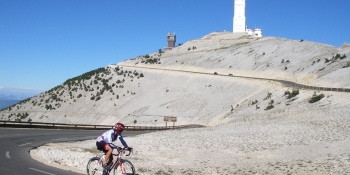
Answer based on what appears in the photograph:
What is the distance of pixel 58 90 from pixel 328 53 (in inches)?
2504

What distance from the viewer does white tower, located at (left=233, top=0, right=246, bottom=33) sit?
124 m

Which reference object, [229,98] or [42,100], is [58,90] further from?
[229,98]

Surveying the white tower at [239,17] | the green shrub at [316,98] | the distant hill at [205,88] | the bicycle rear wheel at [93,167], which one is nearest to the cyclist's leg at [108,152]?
the bicycle rear wheel at [93,167]

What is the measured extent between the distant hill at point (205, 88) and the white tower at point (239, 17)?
10.9 m

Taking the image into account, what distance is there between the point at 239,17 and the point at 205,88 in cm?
6460

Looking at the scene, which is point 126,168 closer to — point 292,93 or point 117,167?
point 117,167

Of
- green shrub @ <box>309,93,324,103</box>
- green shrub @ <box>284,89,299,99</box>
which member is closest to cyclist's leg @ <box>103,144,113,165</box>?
green shrub @ <box>309,93,324,103</box>

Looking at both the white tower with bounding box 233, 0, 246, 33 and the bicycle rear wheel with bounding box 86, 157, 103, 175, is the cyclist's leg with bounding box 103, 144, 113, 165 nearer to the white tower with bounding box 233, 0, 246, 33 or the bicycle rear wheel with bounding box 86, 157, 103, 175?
the bicycle rear wheel with bounding box 86, 157, 103, 175

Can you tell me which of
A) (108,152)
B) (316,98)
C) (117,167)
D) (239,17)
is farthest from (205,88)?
(239,17)

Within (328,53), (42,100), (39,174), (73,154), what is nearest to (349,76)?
(328,53)

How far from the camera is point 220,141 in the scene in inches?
1045

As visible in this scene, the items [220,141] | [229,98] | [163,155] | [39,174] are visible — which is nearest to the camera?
[39,174]

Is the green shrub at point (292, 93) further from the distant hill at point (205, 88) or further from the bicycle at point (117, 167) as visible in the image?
the bicycle at point (117, 167)

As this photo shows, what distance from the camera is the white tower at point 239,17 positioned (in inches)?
4877
